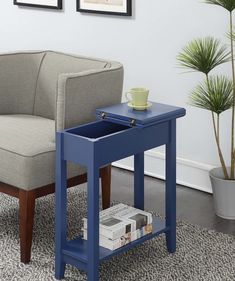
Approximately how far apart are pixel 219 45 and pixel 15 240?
1352mm

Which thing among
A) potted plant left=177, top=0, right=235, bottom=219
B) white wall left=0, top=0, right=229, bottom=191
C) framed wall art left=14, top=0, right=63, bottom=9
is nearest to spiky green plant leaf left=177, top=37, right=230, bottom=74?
potted plant left=177, top=0, right=235, bottom=219

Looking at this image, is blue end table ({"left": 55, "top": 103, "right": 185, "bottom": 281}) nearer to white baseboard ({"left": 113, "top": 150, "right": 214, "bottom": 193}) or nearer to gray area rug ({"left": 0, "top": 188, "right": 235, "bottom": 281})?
gray area rug ({"left": 0, "top": 188, "right": 235, "bottom": 281})

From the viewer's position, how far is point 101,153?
2.28m

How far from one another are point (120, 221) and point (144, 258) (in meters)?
0.24

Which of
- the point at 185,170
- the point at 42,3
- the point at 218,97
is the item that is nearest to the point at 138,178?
the point at 218,97

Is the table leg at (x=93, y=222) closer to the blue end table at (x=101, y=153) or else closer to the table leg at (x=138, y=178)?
the blue end table at (x=101, y=153)

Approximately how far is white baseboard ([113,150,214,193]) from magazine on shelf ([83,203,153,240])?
848 mm

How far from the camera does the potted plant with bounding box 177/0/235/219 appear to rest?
9.40ft

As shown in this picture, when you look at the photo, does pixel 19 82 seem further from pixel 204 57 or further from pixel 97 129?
pixel 204 57

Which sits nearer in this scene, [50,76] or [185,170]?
[50,76]

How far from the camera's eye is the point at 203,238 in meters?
2.79

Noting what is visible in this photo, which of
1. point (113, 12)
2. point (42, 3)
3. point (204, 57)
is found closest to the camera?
point (204, 57)

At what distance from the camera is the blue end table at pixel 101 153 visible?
2281 mm

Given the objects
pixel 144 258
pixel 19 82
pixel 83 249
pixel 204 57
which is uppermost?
pixel 204 57
